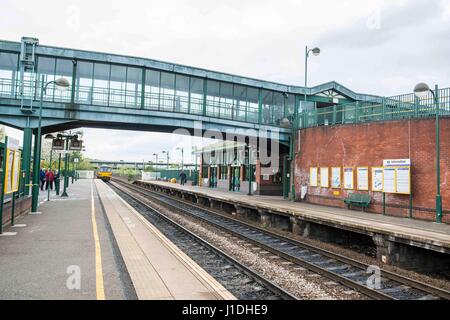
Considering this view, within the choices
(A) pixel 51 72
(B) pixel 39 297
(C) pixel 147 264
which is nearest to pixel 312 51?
(A) pixel 51 72

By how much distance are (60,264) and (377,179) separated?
13.6 metres

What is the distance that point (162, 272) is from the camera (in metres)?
6.64

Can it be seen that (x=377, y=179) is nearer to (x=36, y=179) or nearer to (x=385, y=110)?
(x=385, y=110)

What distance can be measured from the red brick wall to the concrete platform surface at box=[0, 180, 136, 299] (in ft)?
38.8

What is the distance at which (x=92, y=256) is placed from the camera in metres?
7.72

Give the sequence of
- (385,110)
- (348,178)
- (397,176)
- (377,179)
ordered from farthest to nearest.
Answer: (348,178) < (385,110) < (377,179) < (397,176)

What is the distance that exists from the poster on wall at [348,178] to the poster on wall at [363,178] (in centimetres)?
46

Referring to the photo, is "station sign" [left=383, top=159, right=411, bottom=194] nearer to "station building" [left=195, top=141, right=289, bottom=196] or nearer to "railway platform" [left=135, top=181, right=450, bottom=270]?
"railway platform" [left=135, top=181, right=450, bottom=270]

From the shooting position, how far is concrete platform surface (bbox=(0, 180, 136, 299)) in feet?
17.7

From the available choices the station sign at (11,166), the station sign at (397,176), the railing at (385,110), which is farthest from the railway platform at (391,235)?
the station sign at (11,166)

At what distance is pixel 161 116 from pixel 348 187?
11256 millimetres

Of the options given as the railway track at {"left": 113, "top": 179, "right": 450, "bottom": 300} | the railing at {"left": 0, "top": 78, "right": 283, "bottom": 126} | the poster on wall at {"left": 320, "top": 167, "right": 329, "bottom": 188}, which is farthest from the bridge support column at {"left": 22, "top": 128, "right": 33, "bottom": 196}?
the poster on wall at {"left": 320, "top": 167, "right": 329, "bottom": 188}

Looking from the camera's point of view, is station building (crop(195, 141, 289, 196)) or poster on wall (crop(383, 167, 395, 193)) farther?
station building (crop(195, 141, 289, 196))

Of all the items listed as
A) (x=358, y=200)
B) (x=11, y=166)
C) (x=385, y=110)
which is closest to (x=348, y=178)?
(x=358, y=200)
